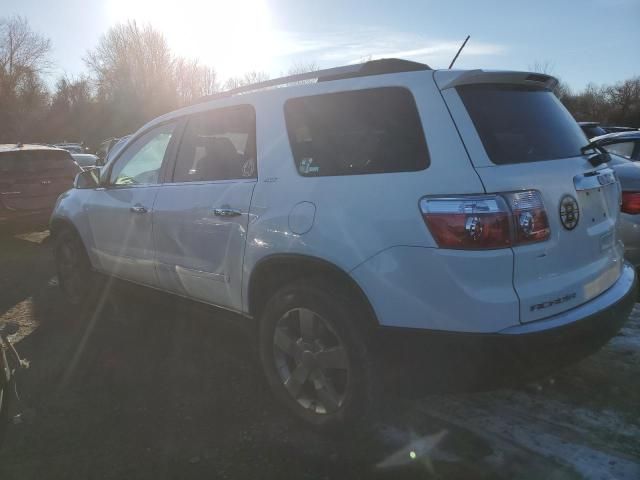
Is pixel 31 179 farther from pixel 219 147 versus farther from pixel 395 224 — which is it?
pixel 395 224

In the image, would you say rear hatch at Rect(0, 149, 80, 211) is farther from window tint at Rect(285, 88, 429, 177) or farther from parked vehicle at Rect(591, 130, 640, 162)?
parked vehicle at Rect(591, 130, 640, 162)

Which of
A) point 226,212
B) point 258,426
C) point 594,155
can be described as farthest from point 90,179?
point 594,155

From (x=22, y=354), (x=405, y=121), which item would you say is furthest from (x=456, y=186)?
(x=22, y=354)

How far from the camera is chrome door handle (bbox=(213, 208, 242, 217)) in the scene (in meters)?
3.08

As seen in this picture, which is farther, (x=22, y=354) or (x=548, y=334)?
(x=22, y=354)

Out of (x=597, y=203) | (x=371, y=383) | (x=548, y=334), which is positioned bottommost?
(x=371, y=383)

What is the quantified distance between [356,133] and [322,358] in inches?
45.4

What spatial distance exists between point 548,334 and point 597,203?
2.70 ft

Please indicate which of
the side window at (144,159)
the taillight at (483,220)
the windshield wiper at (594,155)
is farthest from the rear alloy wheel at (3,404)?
the windshield wiper at (594,155)

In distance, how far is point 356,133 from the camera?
8.80 ft

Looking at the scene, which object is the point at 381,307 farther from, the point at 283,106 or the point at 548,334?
the point at 283,106

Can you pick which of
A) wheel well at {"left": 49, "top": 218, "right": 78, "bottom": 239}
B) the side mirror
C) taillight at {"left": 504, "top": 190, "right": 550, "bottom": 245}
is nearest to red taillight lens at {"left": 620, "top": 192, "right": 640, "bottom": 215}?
taillight at {"left": 504, "top": 190, "right": 550, "bottom": 245}

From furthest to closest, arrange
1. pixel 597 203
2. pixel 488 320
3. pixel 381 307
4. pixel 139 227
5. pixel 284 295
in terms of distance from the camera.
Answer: pixel 139 227, pixel 284 295, pixel 597 203, pixel 381 307, pixel 488 320

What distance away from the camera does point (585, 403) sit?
3008 millimetres
